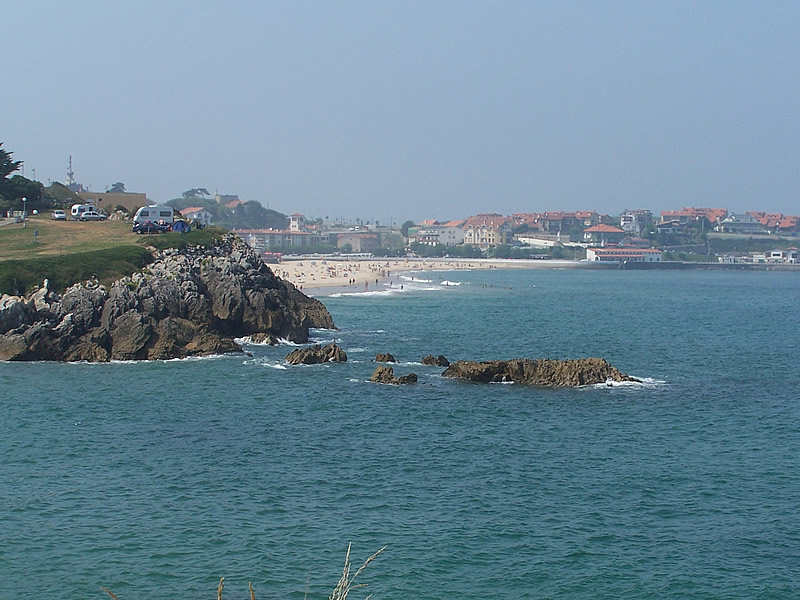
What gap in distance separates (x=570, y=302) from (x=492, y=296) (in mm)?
11043

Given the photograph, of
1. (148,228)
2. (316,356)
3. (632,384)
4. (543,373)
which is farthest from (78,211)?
(632,384)

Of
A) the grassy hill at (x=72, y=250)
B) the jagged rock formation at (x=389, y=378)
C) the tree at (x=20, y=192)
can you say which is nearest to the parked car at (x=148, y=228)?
the grassy hill at (x=72, y=250)

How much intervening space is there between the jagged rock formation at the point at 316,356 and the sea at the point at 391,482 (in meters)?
1.03

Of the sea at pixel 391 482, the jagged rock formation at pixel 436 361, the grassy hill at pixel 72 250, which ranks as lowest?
the sea at pixel 391 482

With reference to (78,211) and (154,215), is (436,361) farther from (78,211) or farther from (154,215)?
(78,211)

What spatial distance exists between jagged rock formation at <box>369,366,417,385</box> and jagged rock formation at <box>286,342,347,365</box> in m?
5.96

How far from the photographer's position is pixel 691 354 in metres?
59.7

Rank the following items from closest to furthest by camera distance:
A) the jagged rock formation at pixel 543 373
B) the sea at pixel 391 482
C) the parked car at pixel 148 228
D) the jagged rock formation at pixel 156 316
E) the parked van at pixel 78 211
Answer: the sea at pixel 391 482 → the jagged rock formation at pixel 543 373 → the jagged rock formation at pixel 156 316 → the parked car at pixel 148 228 → the parked van at pixel 78 211

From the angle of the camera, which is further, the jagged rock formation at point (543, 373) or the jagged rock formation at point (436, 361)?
the jagged rock formation at point (436, 361)

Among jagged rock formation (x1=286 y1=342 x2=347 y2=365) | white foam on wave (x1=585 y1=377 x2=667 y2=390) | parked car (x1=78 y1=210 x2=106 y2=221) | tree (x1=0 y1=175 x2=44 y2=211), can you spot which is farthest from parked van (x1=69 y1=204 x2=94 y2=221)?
white foam on wave (x1=585 y1=377 x2=667 y2=390)

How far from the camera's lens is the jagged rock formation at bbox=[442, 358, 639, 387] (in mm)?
45406

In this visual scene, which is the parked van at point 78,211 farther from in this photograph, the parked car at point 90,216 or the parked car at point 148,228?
the parked car at point 148,228

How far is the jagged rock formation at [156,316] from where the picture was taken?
164 feet

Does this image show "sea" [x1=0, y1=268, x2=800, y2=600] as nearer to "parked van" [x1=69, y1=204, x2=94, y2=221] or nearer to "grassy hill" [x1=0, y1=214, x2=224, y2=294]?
"grassy hill" [x1=0, y1=214, x2=224, y2=294]
